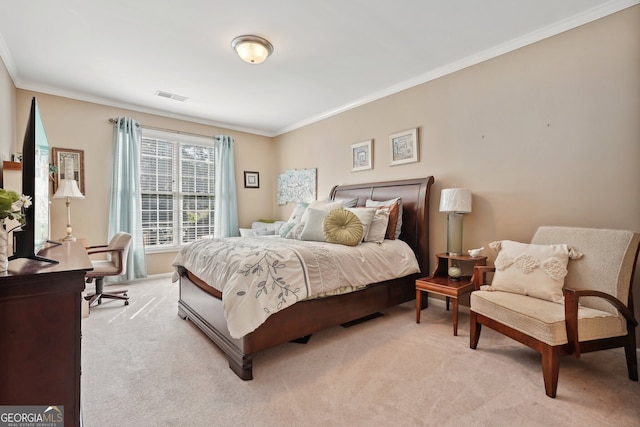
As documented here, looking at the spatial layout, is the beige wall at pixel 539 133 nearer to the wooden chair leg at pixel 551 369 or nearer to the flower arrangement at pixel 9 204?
the wooden chair leg at pixel 551 369

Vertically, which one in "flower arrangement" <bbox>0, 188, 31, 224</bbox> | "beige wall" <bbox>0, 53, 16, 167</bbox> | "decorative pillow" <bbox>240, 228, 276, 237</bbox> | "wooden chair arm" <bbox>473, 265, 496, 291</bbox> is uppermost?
"beige wall" <bbox>0, 53, 16, 167</bbox>

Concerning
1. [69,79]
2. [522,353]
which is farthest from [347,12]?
[69,79]

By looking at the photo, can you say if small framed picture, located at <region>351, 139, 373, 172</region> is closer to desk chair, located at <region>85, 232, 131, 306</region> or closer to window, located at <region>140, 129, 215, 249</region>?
window, located at <region>140, 129, 215, 249</region>

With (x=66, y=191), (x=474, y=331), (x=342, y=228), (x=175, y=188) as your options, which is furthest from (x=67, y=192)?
(x=474, y=331)

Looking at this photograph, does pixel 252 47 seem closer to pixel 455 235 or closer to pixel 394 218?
pixel 394 218

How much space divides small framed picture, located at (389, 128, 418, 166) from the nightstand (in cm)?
130

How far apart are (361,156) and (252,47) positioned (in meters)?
2.10

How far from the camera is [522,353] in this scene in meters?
2.23

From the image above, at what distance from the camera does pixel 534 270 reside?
2.13 meters

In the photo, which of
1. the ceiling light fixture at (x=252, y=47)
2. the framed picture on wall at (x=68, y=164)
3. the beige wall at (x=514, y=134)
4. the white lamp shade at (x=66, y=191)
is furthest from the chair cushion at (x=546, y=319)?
the framed picture on wall at (x=68, y=164)

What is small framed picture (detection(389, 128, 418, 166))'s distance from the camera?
3.56 meters

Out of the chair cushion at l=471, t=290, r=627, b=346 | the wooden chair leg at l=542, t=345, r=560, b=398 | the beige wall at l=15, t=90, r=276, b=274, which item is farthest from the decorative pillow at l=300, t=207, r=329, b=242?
the beige wall at l=15, t=90, r=276, b=274

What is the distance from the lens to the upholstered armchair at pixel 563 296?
5.70 feet

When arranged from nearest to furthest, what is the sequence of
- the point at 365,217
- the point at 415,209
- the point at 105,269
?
the point at 365,217 < the point at 105,269 < the point at 415,209
